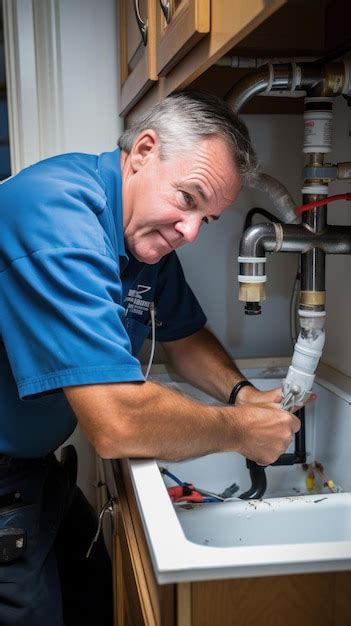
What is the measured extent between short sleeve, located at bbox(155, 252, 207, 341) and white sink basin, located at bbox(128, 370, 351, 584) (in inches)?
5.0

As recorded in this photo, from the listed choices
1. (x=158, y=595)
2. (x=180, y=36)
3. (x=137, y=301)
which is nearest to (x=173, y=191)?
(x=180, y=36)

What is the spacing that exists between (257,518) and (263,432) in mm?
148

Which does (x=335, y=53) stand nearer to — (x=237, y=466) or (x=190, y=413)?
(x=190, y=413)

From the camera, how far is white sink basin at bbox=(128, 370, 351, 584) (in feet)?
1.75

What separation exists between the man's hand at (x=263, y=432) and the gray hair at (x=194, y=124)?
371 mm

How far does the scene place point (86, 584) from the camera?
1.25 metres

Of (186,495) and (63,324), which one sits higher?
(63,324)

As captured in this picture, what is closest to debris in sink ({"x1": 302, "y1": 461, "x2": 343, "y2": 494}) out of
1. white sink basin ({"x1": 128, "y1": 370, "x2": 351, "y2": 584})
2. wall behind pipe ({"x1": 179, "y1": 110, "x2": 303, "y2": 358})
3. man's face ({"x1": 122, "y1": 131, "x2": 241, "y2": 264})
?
white sink basin ({"x1": 128, "y1": 370, "x2": 351, "y2": 584})

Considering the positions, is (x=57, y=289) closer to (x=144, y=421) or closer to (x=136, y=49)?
(x=144, y=421)

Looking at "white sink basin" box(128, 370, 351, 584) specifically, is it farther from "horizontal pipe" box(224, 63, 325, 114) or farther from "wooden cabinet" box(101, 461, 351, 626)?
"horizontal pipe" box(224, 63, 325, 114)

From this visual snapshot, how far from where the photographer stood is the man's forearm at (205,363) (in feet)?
3.83

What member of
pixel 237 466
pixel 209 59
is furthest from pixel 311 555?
pixel 237 466

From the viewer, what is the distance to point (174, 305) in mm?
1230

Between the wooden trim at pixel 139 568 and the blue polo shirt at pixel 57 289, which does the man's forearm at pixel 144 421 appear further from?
the wooden trim at pixel 139 568
